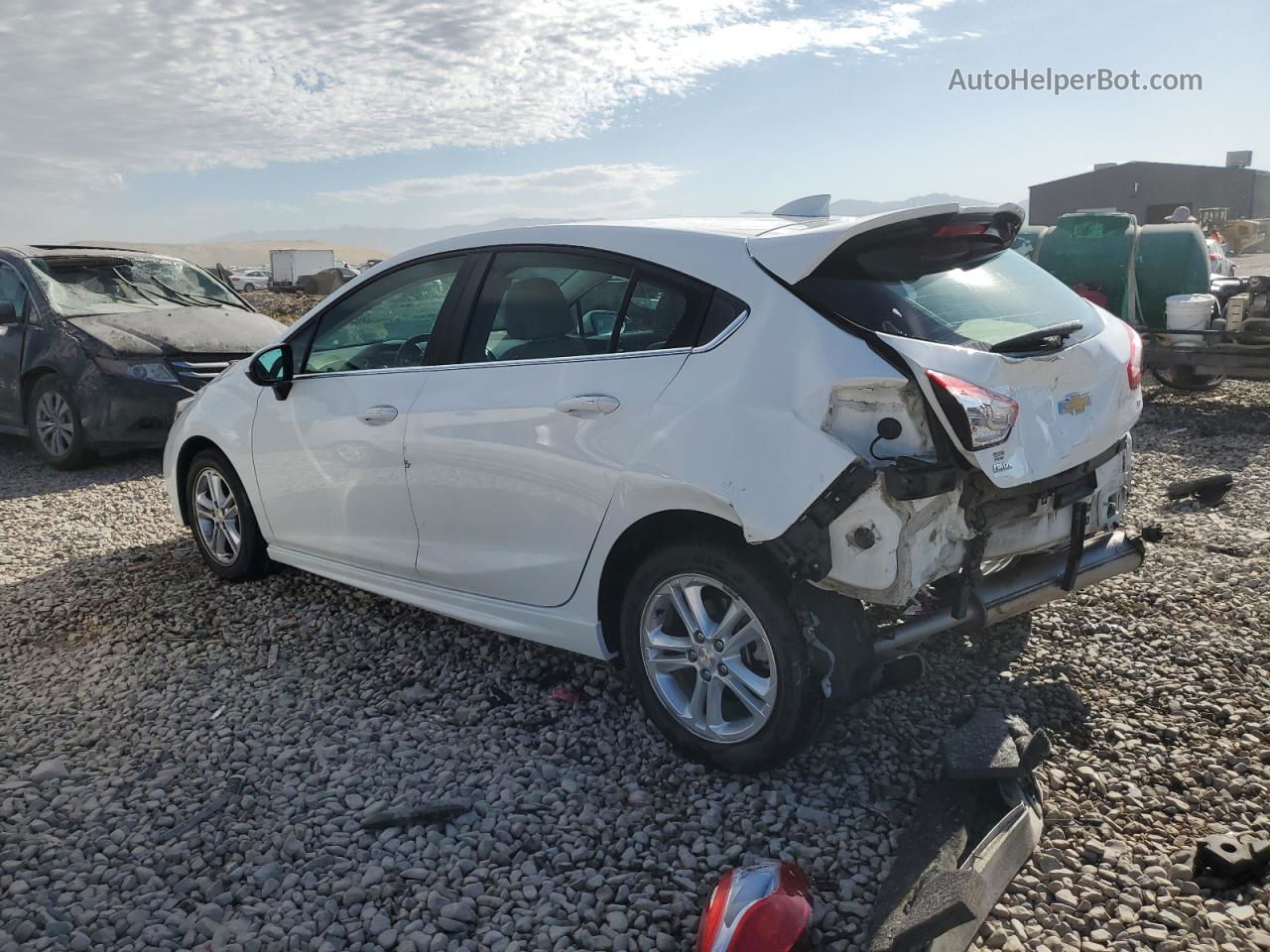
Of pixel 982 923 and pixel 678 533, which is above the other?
pixel 678 533

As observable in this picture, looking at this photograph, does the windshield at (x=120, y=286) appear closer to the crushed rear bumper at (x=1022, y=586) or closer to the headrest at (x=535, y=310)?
the headrest at (x=535, y=310)

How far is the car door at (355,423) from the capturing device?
14.1ft

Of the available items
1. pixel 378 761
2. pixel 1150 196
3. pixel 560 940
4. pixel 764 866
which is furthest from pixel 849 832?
pixel 1150 196

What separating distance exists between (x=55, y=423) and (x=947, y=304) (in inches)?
323

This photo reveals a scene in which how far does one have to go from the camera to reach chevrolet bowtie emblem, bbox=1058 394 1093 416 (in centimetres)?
330

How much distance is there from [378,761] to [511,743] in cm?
48

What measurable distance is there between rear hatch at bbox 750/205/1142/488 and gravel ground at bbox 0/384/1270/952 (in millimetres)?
1105

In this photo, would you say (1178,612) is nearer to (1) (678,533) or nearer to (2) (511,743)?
(1) (678,533)

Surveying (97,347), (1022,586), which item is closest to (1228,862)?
(1022,586)

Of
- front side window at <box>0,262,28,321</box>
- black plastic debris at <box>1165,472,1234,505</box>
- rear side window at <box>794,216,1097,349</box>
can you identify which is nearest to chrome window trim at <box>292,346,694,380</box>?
rear side window at <box>794,216,1097,349</box>

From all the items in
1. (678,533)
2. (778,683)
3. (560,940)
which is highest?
(678,533)

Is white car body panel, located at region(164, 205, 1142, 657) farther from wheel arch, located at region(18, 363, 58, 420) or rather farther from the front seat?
wheel arch, located at region(18, 363, 58, 420)

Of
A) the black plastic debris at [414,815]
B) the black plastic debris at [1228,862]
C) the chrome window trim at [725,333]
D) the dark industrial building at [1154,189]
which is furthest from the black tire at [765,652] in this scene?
the dark industrial building at [1154,189]

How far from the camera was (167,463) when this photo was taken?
5801 mm
